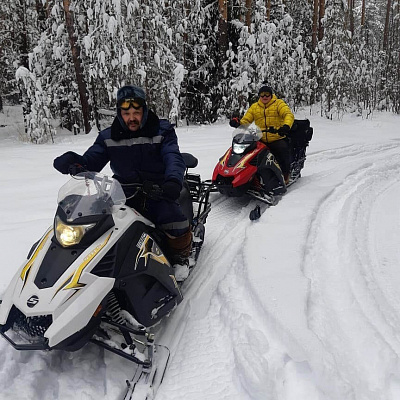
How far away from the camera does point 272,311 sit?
2.99m

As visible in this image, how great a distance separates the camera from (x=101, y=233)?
99.4 inches

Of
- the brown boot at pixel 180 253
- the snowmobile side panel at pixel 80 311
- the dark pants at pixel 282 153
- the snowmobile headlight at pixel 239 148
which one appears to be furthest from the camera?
the dark pants at pixel 282 153

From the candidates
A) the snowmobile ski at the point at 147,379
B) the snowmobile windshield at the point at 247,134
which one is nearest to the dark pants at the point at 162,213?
the snowmobile ski at the point at 147,379

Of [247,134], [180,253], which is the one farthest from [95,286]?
[247,134]

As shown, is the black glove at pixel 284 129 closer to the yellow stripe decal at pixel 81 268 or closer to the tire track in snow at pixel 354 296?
the tire track in snow at pixel 354 296

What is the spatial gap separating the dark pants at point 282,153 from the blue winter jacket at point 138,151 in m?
3.32

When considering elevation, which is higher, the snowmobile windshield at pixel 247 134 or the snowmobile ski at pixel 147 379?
the snowmobile windshield at pixel 247 134

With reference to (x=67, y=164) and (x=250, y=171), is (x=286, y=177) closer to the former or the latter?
(x=250, y=171)

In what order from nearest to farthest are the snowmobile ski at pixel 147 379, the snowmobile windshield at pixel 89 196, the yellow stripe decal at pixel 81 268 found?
the yellow stripe decal at pixel 81 268 → the snowmobile ski at pixel 147 379 → the snowmobile windshield at pixel 89 196

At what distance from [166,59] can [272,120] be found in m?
9.12

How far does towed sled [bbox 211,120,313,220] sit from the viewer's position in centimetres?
539

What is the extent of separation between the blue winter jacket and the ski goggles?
0.13m

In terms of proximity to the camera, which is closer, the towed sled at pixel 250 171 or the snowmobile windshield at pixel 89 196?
the snowmobile windshield at pixel 89 196

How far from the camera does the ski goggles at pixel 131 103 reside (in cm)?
301
